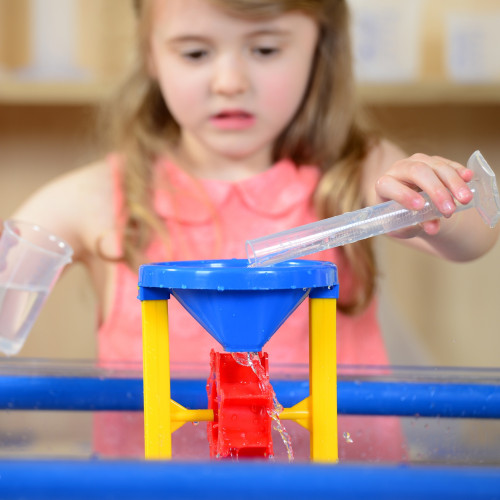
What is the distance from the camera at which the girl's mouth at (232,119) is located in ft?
2.68

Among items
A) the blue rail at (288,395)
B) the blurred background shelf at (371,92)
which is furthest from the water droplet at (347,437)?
the blurred background shelf at (371,92)

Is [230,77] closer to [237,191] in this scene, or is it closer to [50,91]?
[237,191]

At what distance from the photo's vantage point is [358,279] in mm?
875

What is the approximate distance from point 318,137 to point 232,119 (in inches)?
7.1

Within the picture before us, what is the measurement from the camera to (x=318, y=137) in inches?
37.9

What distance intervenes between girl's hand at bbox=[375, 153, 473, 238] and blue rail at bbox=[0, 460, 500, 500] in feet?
0.56

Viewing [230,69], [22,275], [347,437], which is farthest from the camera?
[230,69]

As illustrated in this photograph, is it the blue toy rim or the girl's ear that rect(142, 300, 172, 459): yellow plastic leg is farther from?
the girl's ear

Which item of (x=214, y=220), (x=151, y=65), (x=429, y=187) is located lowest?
(x=429, y=187)

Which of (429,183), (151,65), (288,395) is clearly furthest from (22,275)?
(151,65)

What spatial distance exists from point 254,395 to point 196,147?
0.63m

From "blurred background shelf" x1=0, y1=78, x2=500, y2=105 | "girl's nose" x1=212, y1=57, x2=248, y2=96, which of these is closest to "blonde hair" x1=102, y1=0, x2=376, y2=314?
"girl's nose" x1=212, y1=57, x2=248, y2=96

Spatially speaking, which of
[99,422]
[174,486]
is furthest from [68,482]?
[99,422]

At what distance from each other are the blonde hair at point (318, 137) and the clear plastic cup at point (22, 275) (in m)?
0.31
